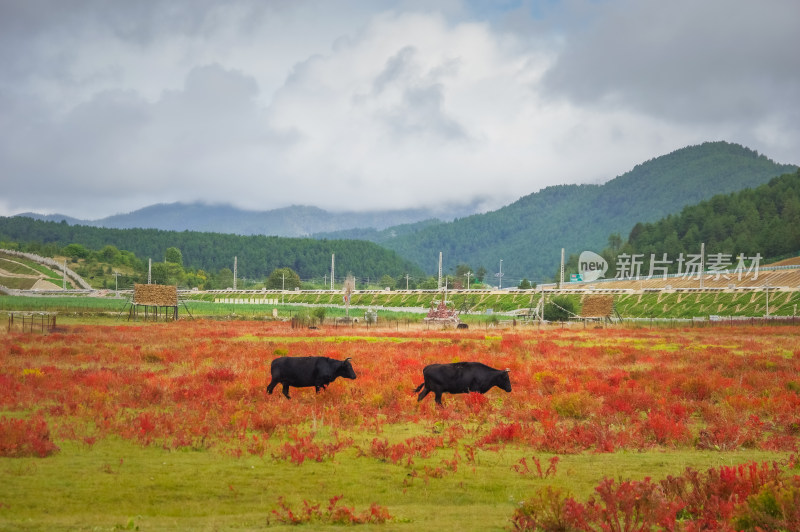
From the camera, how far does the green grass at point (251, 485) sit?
9758 mm

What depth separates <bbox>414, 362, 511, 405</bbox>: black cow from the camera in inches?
762

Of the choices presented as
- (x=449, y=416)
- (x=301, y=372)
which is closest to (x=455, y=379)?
(x=449, y=416)

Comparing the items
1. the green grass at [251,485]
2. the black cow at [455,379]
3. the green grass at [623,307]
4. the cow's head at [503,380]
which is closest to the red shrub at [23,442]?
the green grass at [251,485]

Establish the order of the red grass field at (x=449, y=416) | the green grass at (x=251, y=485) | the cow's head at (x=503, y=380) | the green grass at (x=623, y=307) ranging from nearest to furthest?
1. the green grass at (x=251, y=485)
2. the red grass field at (x=449, y=416)
3. the cow's head at (x=503, y=380)
4. the green grass at (x=623, y=307)

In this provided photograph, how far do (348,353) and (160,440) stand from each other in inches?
743

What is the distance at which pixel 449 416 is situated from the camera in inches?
707

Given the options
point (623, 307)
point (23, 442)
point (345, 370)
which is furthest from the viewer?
point (623, 307)

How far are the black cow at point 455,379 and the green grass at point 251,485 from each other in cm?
481

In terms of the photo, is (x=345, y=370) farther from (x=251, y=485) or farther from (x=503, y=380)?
(x=251, y=485)

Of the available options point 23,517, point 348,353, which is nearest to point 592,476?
point 23,517

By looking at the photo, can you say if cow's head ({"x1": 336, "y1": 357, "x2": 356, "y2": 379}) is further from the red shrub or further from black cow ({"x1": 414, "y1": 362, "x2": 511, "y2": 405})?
the red shrub

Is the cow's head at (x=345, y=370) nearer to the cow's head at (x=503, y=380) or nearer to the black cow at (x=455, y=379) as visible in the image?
the black cow at (x=455, y=379)

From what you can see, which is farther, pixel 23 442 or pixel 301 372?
pixel 301 372

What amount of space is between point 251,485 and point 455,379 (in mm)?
8962
